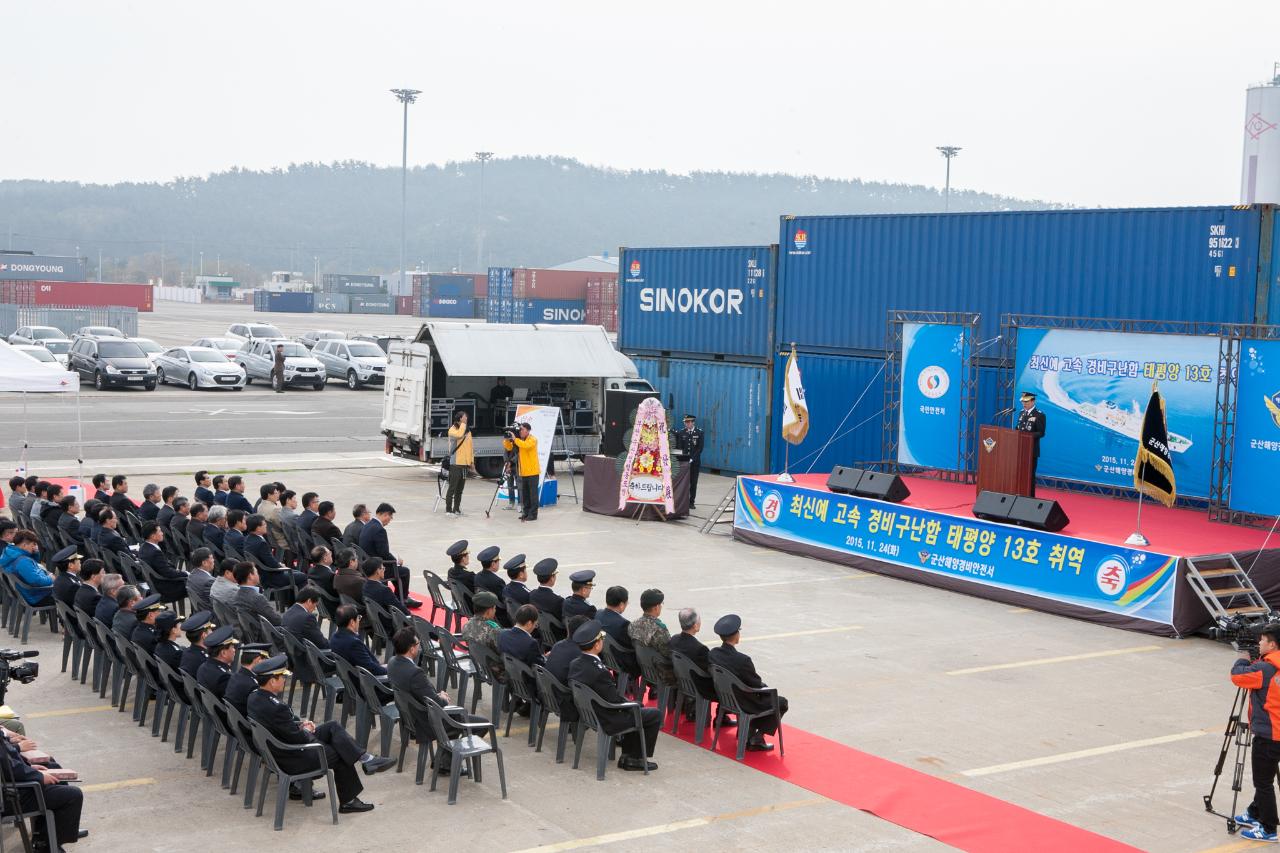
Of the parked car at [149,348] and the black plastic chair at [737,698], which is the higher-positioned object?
the parked car at [149,348]

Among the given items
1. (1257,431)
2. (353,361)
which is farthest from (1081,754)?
(353,361)

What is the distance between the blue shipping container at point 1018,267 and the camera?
1791 cm

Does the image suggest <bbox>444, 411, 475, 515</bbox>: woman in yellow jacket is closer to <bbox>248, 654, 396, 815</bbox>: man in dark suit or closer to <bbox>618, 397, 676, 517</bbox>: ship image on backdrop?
<bbox>618, 397, 676, 517</bbox>: ship image on backdrop

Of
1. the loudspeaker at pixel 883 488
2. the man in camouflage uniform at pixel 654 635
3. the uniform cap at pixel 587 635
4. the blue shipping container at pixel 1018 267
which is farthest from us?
the loudspeaker at pixel 883 488

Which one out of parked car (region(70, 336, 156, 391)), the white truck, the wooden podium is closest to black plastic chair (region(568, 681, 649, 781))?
the wooden podium

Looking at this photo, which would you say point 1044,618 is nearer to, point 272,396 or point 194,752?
point 194,752

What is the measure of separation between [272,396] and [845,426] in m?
23.2

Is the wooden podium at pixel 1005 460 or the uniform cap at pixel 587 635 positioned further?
the wooden podium at pixel 1005 460

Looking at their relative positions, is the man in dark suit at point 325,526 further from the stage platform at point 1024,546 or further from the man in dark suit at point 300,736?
the stage platform at point 1024,546

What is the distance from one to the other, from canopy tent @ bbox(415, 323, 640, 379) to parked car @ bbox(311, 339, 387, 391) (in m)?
20.0

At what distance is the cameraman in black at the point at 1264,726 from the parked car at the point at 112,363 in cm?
3784

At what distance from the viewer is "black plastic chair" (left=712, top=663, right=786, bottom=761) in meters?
9.91

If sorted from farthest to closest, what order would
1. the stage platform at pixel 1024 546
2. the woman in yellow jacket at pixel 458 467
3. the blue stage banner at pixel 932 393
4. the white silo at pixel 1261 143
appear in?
the white silo at pixel 1261 143 → the woman in yellow jacket at pixel 458 467 → the blue stage banner at pixel 932 393 → the stage platform at pixel 1024 546

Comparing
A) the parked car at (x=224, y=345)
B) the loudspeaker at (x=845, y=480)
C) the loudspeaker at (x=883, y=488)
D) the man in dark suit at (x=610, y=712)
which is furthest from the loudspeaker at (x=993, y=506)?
the parked car at (x=224, y=345)
